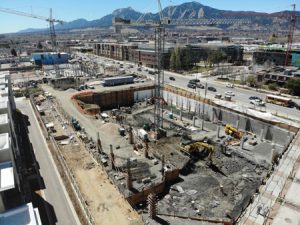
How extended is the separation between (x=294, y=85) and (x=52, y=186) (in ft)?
185

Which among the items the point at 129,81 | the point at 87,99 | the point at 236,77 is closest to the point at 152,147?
the point at 87,99

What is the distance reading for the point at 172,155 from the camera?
39281 mm

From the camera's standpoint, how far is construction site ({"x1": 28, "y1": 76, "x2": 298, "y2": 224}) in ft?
94.4

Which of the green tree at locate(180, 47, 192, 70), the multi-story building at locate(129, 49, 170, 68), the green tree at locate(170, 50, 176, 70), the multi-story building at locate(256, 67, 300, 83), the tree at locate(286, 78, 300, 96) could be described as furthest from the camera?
the multi-story building at locate(129, 49, 170, 68)

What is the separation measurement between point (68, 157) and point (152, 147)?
45.0 ft

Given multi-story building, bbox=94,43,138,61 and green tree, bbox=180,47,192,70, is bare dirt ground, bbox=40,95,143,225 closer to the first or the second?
green tree, bbox=180,47,192,70

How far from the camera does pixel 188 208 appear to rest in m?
29.2

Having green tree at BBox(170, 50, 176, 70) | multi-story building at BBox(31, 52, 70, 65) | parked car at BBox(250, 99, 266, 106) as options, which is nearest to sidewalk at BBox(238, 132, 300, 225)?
parked car at BBox(250, 99, 266, 106)

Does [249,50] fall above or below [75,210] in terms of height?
above

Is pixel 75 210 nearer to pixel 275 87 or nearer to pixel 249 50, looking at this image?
pixel 275 87

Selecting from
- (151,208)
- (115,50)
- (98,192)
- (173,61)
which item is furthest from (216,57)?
(98,192)

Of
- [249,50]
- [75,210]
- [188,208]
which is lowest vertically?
[188,208]

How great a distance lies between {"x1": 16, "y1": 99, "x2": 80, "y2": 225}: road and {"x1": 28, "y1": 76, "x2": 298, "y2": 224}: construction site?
1834 millimetres

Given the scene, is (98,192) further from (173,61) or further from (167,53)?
(167,53)
